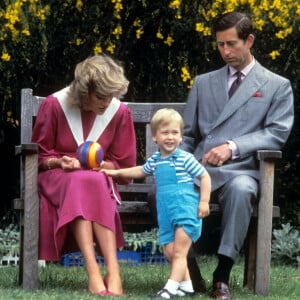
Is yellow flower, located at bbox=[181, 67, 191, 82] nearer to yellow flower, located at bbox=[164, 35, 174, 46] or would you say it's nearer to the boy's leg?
yellow flower, located at bbox=[164, 35, 174, 46]

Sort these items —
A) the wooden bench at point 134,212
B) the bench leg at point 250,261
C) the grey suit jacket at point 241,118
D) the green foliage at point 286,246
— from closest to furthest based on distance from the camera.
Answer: the wooden bench at point 134,212 → the grey suit jacket at point 241,118 → the bench leg at point 250,261 → the green foliage at point 286,246

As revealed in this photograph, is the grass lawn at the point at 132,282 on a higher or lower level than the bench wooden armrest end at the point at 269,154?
lower

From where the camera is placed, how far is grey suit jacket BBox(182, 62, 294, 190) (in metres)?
6.77

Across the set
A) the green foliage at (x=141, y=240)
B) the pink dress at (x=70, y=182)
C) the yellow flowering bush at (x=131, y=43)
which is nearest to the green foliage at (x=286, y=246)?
the yellow flowering bush at (x=131, y=43)

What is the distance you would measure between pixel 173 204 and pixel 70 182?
590 millimetres

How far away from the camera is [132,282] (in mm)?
7359

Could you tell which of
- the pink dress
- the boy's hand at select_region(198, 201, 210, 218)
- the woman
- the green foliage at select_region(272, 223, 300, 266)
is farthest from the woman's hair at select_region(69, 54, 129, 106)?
the green foliage at select_region(272, 223, 300, 266)

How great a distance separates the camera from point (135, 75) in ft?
31.6

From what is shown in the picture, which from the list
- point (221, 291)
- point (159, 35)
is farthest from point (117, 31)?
point (221, 291)

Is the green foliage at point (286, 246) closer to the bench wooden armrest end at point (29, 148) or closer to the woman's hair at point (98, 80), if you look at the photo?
the woman's hair at point (98, 80)

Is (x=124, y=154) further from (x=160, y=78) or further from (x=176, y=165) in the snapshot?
(x=160, y=78)

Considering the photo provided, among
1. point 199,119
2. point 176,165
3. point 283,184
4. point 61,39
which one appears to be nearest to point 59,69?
point 61,39

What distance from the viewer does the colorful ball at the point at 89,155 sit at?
650 cm

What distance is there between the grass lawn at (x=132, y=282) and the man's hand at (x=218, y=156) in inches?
29.8
